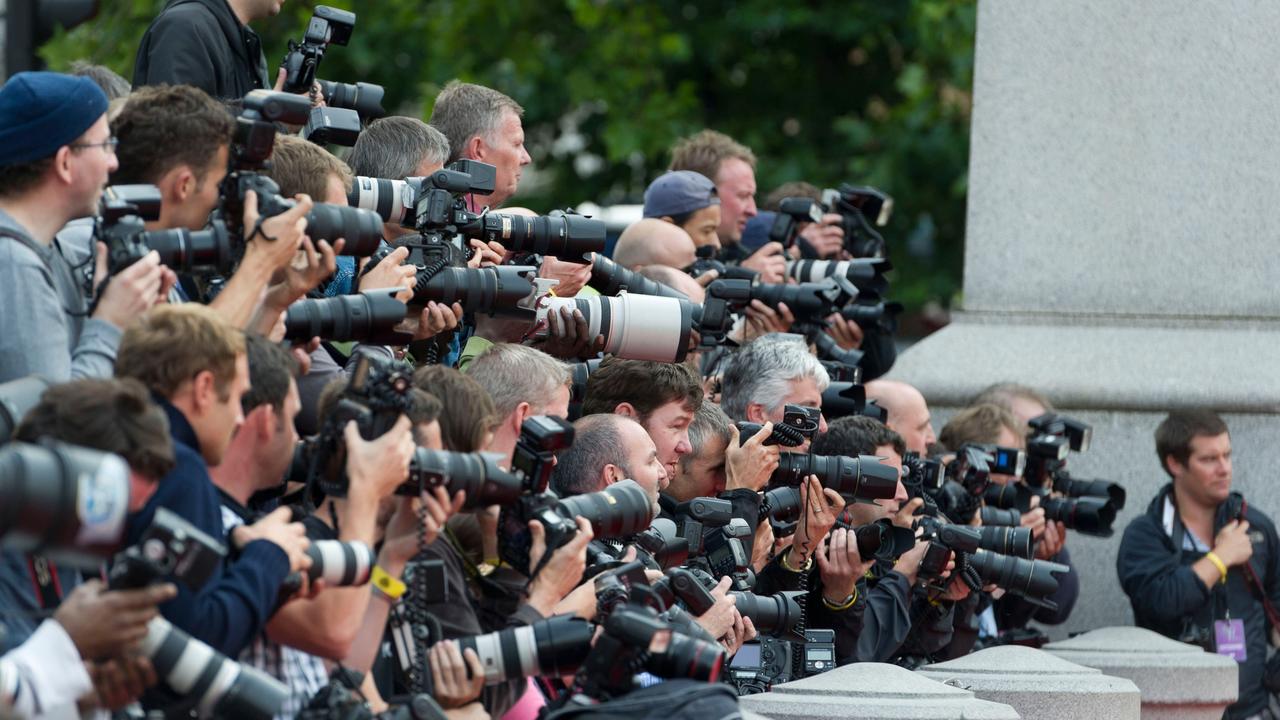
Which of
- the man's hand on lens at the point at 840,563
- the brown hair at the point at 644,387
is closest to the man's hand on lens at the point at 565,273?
the brown hair at the point at 644,387

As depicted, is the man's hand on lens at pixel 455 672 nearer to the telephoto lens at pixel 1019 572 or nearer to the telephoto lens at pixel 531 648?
the telephoto lens at pixel 531 648

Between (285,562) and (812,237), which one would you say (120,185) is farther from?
(812,237)

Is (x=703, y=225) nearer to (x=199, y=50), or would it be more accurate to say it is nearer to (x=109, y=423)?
(x=199, y=50)

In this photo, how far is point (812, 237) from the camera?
9180mm

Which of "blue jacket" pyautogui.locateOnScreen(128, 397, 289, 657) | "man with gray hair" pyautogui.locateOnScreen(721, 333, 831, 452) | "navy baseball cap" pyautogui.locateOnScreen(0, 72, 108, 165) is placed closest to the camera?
"blue jacket" pyautogui.locateOnScreen(128, 397, 289, 657)

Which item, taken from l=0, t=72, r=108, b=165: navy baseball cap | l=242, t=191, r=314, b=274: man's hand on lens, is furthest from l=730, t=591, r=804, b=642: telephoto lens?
l=0, t=72, r=108, b=165: navy baseball cap

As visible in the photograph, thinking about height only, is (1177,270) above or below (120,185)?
below

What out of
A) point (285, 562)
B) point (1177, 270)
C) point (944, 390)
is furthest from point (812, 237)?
point (285, 562)

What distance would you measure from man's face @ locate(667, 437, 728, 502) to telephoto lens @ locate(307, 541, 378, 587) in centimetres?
257

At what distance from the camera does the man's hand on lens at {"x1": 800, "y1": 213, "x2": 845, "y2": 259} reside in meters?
9.16

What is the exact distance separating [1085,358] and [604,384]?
3.69m

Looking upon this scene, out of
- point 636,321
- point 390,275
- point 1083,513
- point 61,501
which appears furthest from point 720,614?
point 1083,513

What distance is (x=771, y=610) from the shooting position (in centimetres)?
618

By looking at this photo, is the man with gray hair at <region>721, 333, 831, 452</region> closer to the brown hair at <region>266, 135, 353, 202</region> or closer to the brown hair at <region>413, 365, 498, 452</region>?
the brown hair at <region>266, 135, 353, 202</region>
